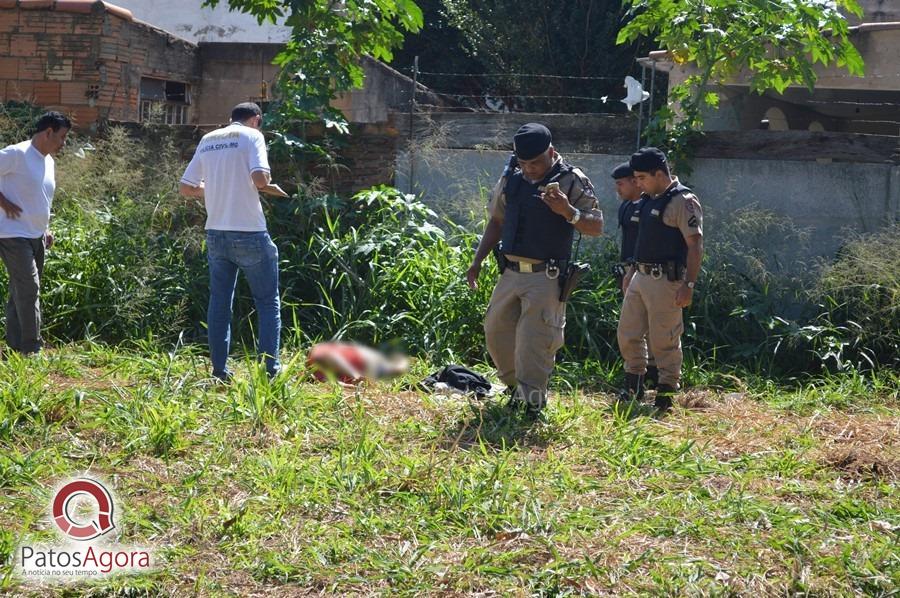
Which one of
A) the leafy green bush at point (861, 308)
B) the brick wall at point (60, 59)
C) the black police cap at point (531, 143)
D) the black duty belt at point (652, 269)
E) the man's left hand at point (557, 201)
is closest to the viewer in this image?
the man's left hand at point (557, 201)

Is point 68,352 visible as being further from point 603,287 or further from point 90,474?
point 603,287

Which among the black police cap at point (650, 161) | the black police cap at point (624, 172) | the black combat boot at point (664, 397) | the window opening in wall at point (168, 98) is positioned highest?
the window opening in wall at point (168, 98)

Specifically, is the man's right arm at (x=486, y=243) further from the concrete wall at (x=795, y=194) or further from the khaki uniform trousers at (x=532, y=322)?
the concrete wall at (x=795, y=194)

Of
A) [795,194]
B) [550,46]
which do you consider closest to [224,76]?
[550,46]

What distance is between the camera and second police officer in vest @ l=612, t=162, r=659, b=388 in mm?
6645

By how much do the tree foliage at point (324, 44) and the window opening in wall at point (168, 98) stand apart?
17.8 ft

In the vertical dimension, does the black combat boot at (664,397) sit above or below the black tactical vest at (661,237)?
below

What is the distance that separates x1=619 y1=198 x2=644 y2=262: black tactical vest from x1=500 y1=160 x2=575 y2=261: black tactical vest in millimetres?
1001

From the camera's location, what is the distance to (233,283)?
6.35 meters

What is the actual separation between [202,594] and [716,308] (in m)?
4.96

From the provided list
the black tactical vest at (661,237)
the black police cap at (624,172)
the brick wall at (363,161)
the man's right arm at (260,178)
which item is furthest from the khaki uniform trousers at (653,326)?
the brick wall at (363,161)

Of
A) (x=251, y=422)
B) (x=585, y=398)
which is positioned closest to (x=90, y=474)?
(x=251, y=422)

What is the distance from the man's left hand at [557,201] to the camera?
5410 mm

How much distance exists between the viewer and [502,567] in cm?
390
